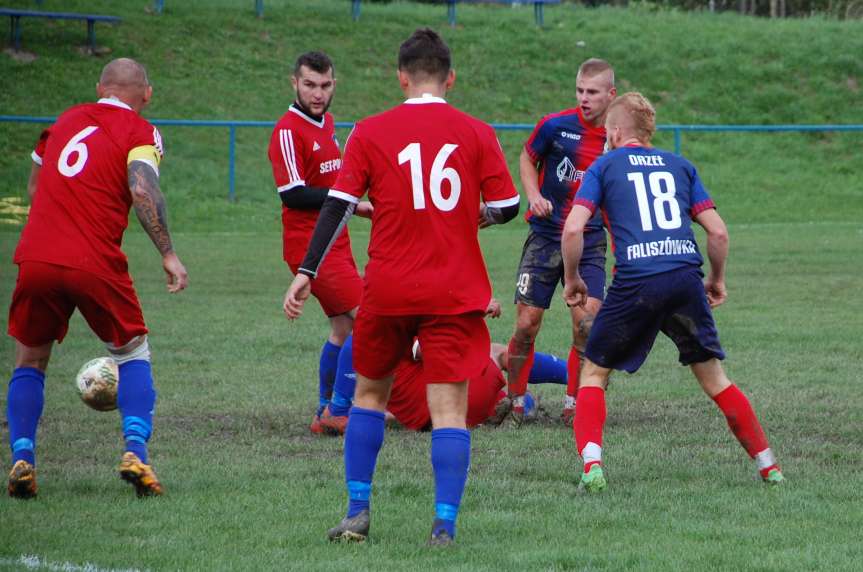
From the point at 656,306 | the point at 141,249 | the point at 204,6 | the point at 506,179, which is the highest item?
the point at 204,6

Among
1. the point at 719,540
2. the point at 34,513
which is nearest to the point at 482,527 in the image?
the point at 719,540

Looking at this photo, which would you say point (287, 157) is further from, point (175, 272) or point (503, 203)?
point (503, 203)

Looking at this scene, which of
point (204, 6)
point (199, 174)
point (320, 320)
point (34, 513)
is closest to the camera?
point (34, 513)

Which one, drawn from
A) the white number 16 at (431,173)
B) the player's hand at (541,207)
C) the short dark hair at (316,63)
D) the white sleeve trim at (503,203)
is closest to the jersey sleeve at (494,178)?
the white sleeve trim at (503,203)

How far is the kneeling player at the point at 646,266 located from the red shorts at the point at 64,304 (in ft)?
6.48

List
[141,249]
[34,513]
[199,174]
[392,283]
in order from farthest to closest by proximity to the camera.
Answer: [199,174]
[141,249]
[34,513]
[392,283]

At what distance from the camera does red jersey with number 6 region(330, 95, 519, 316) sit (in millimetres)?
4844

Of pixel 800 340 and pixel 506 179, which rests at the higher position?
pixel 506 179

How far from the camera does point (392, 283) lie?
4863mm

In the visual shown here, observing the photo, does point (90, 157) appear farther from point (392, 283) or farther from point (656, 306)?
point (656, 306)

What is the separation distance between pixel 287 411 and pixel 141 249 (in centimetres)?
1134

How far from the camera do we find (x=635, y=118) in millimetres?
5906

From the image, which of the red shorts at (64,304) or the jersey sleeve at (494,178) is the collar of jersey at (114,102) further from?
the jersey sleeve at (494,178)

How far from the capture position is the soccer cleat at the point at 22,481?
5.63 m
